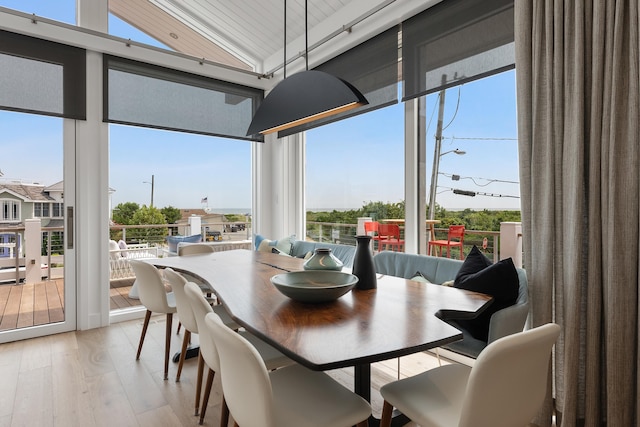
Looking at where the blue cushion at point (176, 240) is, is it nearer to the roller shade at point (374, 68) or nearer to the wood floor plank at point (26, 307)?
the wood floor plank at point (26, 307)

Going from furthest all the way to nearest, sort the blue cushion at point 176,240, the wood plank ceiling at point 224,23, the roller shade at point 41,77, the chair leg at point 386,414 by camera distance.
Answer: the blue cushion at point 176,240, the wood plank ceiling at point 224,23, the roller shade at point 41,77, the chair leg at point 386,414

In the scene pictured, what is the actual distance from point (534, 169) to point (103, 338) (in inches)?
145

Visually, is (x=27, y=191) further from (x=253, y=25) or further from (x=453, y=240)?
(x=453, y=240)

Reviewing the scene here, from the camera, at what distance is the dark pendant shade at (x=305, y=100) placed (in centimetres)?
222

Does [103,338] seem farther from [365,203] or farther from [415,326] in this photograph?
[415,326]

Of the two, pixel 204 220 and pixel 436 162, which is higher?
pixel 436 162

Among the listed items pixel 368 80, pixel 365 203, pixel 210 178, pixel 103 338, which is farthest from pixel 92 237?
pixel 368 80

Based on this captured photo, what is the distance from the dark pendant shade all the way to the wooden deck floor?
2.60 metres

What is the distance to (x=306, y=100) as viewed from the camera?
2.45m

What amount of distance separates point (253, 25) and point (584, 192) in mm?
3920

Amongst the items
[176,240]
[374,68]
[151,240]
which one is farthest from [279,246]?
[374,68]

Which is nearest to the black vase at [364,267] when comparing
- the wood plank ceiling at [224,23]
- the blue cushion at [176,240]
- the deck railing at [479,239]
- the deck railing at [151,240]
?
the deck railing at [479,239]

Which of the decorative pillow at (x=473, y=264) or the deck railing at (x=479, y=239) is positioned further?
the deck railing at (x=479, y=239)

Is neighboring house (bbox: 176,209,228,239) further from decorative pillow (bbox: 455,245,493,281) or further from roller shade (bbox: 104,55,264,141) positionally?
decorative pillow (bbox: 455,245,493,281)
